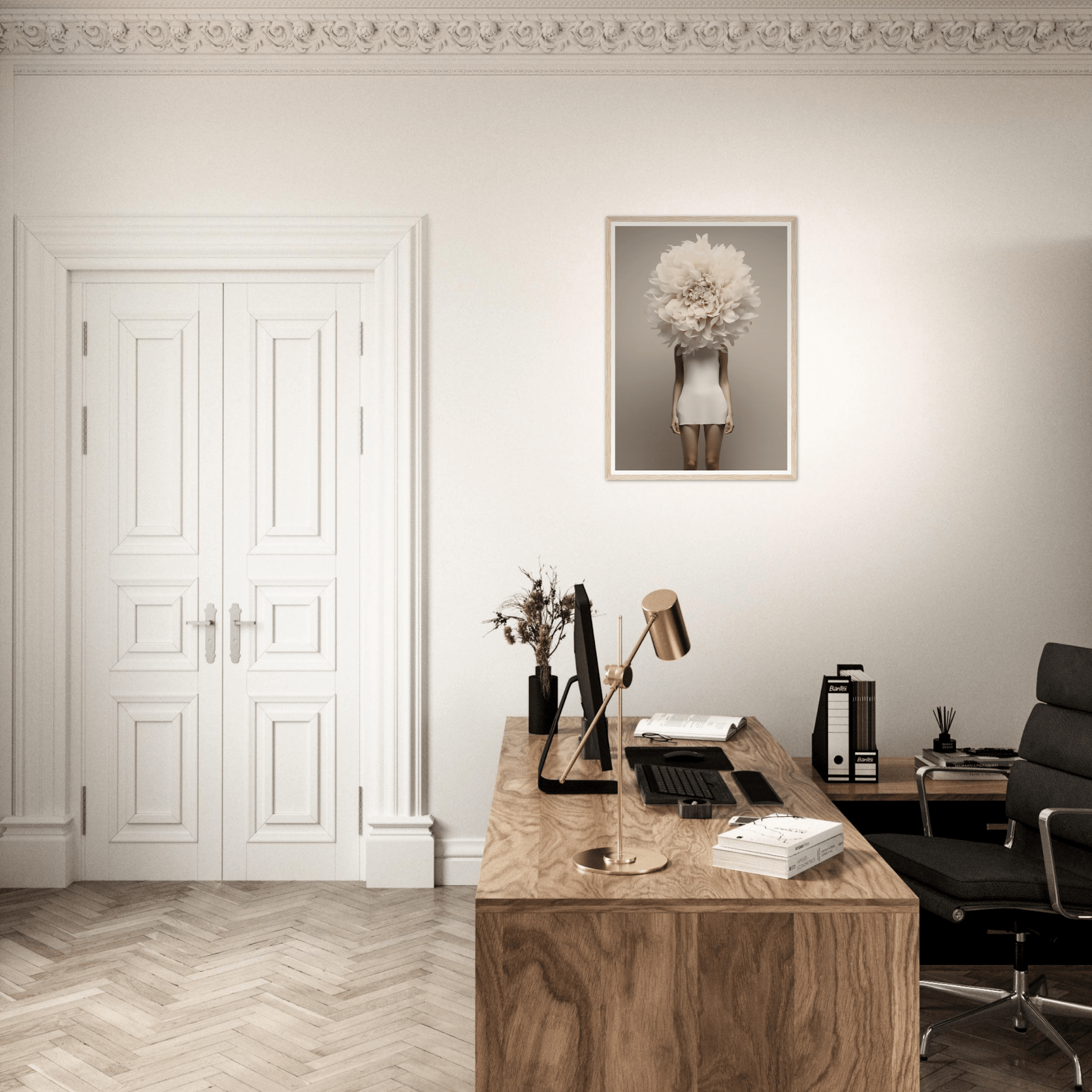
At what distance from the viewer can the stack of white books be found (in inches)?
73.4

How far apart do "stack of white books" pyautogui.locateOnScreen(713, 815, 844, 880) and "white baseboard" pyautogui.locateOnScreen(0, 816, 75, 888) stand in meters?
3.02

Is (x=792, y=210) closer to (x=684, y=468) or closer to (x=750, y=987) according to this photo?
(x=684, y=468)

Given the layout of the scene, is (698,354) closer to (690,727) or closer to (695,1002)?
(690,727)

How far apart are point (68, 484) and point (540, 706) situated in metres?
2.21

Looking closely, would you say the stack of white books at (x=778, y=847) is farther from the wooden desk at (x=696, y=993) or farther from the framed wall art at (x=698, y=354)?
the framed wall art at (x=698, y=354)

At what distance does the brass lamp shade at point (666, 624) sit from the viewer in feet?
6.09

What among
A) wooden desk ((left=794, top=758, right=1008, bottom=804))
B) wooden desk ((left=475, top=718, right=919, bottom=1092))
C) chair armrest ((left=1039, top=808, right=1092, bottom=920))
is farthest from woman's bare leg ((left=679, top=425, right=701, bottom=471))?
wooden desk ((left=475, top=718, right=919, bottom=1092))

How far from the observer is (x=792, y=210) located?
388 cm

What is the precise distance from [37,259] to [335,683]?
2.08m

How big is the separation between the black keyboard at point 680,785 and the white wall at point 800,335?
1.30 metres

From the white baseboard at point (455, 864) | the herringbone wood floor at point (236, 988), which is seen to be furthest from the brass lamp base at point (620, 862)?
the white baseboard at point (455, 864)

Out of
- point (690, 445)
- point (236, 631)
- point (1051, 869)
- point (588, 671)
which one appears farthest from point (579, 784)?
point (236, 631)

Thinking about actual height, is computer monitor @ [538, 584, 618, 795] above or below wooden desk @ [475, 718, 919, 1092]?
above

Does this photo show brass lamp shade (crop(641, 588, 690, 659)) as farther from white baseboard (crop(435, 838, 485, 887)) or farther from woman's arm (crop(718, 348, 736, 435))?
white baseboard (crop(435, 838, 485, 887))
